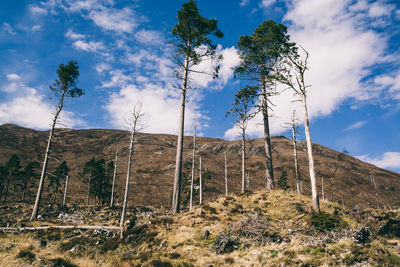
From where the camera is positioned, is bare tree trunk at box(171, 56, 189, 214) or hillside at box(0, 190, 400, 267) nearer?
hillside at box(0, 190, 400, 267)

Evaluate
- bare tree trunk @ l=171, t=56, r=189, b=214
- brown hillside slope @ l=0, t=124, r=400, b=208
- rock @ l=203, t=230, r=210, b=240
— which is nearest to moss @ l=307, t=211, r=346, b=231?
rock @ l=203, t=230, r=210, b=240

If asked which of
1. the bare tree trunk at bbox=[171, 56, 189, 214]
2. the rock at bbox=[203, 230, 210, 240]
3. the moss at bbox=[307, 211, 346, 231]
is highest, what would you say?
the bare tree trunk at bbox=[171, 56, 189, 214]

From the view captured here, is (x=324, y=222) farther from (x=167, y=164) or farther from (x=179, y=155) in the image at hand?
(x=167, y=164)

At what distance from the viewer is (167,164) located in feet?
270

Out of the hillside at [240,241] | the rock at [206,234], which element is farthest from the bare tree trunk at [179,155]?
the rock at [206,234]

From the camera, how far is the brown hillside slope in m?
59.6

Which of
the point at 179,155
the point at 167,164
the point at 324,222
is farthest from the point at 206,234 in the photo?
the point at 167,164

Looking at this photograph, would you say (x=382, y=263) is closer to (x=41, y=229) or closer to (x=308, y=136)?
(x=308, y=136)

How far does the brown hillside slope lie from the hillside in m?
38.3

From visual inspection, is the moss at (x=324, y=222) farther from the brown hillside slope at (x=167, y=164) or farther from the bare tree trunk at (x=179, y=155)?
the brown hillside slope at (x=167, y=164)

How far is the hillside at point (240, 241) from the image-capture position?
6.55 meters

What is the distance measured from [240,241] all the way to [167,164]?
249 ft

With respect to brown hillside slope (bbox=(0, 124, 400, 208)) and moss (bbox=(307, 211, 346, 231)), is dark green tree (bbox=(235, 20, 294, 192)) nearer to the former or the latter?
moss (bbox=(307, 211, 346, 231))

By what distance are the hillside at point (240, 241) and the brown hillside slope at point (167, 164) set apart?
3825 centimetres
